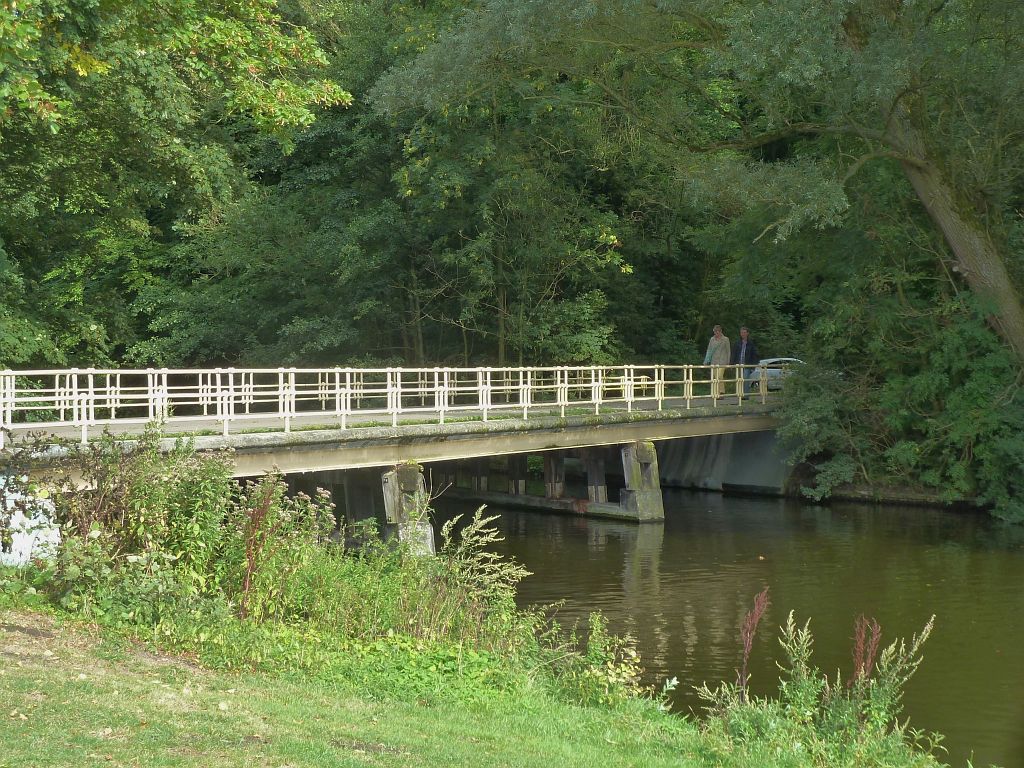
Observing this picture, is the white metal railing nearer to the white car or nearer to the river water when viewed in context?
the white car

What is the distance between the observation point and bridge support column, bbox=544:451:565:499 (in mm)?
29250

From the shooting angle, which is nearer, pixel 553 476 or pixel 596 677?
pixel 596 677

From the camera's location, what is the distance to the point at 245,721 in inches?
288

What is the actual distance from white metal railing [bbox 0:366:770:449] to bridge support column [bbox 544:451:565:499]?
163 cm

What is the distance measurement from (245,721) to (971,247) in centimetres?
2226

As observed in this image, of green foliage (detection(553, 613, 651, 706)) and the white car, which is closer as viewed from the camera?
green foliage (detection(553, 613, 651, 706))

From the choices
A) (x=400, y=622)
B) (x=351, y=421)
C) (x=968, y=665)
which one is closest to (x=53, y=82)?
(x=351, y=421)

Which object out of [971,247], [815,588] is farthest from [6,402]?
[971,247]

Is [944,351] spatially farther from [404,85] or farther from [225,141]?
[225,141]

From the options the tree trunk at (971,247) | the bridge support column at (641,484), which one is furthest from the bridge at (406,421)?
the tree trunk at (971,247)

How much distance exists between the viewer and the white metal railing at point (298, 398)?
16328 mm

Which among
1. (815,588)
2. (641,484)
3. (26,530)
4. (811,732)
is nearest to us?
(811,732)

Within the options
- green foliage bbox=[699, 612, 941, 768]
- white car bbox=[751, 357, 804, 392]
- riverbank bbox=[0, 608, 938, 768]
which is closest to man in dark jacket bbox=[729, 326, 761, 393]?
white car bbox=[751, 357, 804, 392]

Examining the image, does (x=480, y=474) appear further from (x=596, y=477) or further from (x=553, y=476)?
(x=596, y=477)
